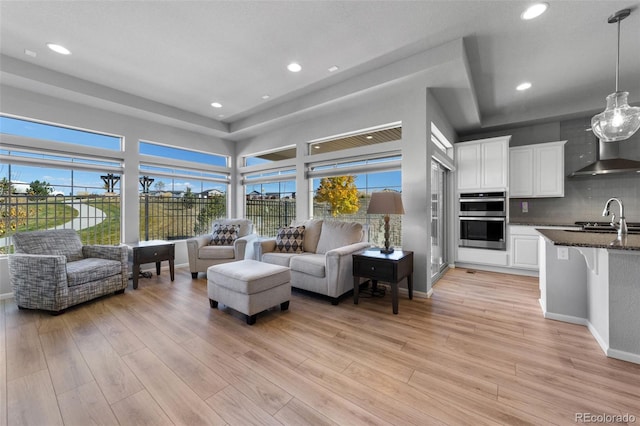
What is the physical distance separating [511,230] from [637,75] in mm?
2541

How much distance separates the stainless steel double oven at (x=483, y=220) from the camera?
14.6ft

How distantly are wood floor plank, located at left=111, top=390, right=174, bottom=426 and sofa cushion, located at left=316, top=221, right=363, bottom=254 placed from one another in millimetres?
2481

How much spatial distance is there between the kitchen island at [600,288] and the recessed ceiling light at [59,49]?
516cm

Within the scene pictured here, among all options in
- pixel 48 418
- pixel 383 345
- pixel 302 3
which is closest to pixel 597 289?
pixel 383 345

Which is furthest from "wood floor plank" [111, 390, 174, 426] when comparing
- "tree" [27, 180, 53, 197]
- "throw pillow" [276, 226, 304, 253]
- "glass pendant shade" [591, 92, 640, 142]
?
"glass pendant shade" [591, 92, 640, 142]

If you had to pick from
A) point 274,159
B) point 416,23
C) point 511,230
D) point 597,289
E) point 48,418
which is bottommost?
point 48,418

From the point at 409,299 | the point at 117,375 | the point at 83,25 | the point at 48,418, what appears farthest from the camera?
the point at 409,299

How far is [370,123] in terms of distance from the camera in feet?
12.2

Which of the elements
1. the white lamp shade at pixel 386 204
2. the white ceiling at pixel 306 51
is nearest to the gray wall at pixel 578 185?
the white ceiling at pixel 306 51

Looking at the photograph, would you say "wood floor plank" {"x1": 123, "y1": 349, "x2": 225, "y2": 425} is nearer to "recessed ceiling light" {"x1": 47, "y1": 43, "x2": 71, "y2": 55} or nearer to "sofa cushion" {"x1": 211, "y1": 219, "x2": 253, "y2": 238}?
"sofa cushion" {"x1": 211, "y1": 219, "x2": 253, "y2": 238}

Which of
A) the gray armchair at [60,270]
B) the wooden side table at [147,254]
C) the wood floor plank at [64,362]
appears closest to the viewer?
the wood floor plank at [64,362]

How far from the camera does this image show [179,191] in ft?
16.9

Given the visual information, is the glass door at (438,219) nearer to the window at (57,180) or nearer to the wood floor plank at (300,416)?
the wood floor plank at (300,416)

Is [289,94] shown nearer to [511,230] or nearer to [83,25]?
[83,25]
